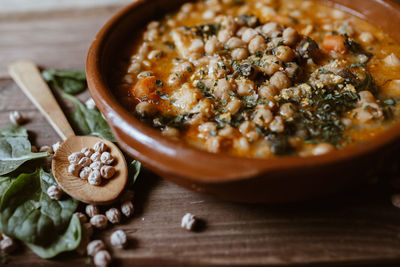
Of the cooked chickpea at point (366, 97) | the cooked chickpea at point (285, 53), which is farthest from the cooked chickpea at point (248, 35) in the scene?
the cooked chickpea at point (366, 97)

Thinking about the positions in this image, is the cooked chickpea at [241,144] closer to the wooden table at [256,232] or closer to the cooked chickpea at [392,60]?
the wooden table at [256,232]

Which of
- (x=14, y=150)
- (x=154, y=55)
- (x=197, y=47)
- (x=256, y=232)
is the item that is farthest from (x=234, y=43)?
(x=14, y=150)

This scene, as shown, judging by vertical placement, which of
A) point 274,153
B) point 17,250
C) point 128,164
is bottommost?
point 17,250

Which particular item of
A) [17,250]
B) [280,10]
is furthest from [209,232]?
[280,10]

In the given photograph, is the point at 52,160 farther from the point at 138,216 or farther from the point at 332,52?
the point at 332,52

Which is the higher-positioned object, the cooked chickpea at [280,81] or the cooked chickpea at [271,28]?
the cooked chickpea at [271,28]

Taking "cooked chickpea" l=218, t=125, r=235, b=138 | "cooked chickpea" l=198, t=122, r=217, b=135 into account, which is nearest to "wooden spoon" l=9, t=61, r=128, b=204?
"cooked chickpea" l=198, t=122, r=217, b=135

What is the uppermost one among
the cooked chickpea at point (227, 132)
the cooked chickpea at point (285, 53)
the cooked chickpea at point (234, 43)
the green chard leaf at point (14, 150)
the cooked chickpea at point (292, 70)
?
the cooked chickpea at point (285, 53)
